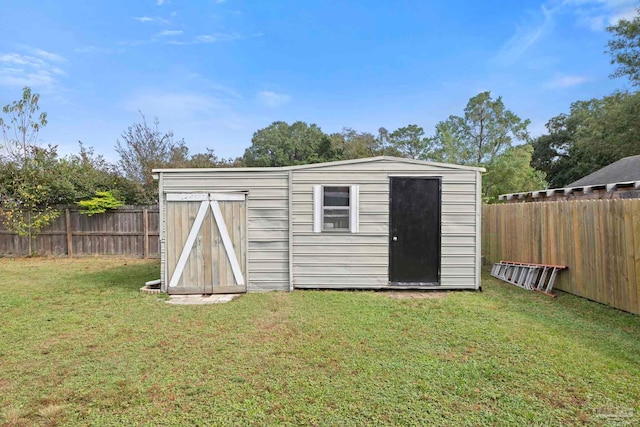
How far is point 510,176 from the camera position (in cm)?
1844

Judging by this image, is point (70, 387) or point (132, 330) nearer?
point (70, 387)

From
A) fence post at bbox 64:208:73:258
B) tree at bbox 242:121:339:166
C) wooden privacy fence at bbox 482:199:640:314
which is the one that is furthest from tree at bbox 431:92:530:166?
fence post at bbox 64:208:73:258

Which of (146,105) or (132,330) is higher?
(146,105)

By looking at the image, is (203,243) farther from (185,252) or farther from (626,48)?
(626,48)

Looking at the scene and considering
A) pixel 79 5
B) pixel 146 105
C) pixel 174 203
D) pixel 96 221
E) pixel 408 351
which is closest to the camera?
pixel 408 351

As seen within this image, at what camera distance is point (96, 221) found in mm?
10109

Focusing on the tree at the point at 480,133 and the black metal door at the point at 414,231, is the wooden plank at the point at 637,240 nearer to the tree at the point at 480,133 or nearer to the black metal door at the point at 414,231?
the black metal door at the point at 414,231

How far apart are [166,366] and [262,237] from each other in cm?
305

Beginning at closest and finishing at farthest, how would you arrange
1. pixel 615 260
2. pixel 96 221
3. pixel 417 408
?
pixel 417 408
pixel 615 260
pixel 96 221

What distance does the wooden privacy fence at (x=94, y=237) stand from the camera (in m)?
10.1

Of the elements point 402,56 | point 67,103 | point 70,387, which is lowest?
point 70,387

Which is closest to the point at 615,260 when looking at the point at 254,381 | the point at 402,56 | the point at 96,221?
the point at 254,381

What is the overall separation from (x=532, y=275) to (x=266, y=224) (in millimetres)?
5142

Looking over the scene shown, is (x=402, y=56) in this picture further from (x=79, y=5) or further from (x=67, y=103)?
(x=67, y=103)
